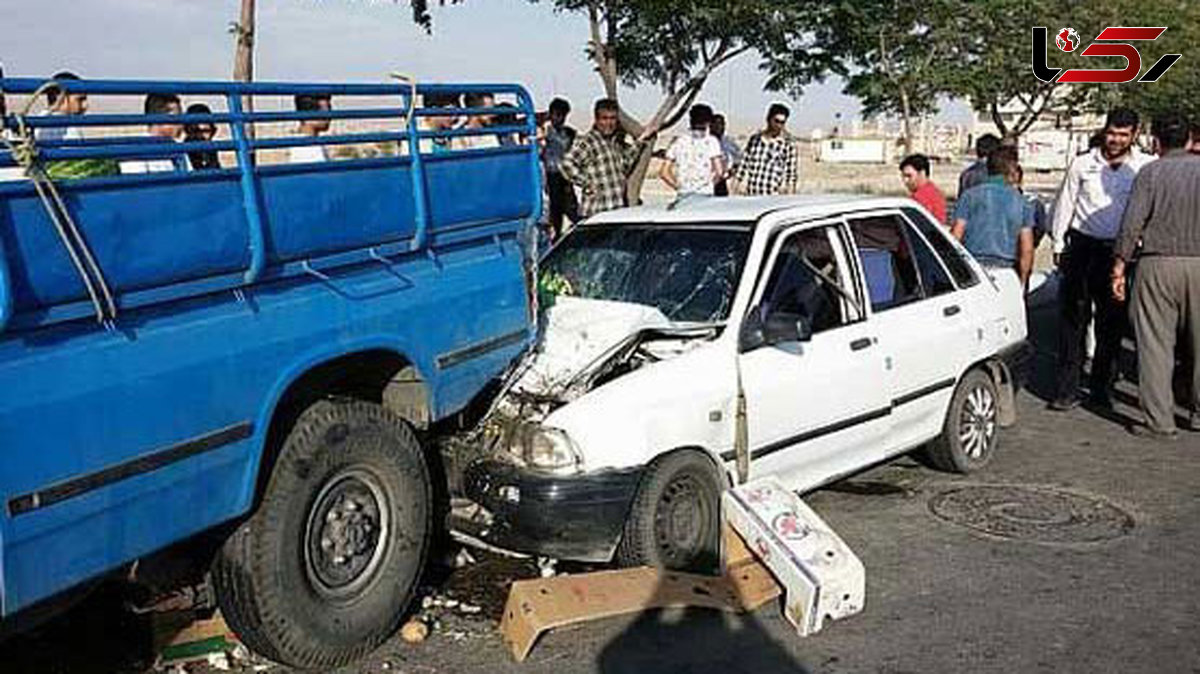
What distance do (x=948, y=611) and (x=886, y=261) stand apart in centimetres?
209

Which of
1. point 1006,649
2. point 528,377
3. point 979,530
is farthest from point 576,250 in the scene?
point 1006,649

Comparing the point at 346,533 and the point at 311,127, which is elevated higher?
the point at 311,127

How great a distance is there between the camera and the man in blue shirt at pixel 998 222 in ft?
28.3

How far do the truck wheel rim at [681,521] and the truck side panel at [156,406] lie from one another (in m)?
1.16

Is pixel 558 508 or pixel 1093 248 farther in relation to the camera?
pixel 1093 248

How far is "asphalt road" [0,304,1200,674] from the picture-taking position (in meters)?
4.36

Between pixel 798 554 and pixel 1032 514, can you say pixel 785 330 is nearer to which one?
pixel 798 554

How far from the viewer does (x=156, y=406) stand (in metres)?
3.27

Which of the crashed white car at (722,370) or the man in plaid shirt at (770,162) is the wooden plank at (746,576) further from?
the man in plaid shirt at (770,162)

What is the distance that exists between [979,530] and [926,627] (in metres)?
1.31

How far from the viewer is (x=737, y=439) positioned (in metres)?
5.10

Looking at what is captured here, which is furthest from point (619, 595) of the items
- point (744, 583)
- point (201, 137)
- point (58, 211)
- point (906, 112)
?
point (906, 112)

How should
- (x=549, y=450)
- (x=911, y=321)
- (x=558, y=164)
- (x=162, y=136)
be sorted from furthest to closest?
1. (x=558, y=164)
2. (x=911, y=321)
3. (x=549, y=450)
4. (x=162, y=136)

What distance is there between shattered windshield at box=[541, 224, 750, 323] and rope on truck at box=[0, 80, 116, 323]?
283cm
